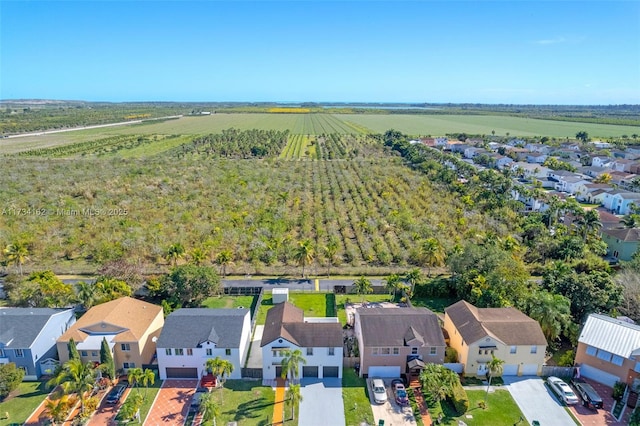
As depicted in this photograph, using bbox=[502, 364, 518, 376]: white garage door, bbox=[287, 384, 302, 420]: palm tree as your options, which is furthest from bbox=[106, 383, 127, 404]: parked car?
bbox=[502, 364, 518, 376]: white garage door

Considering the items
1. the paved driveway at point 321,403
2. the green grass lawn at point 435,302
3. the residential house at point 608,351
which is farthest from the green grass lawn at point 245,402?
the residential house at point 608,351

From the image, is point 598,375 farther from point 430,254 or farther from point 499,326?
point 430,254

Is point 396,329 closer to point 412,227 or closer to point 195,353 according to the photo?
point 195,353

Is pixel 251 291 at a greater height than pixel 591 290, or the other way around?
pixel 591 290

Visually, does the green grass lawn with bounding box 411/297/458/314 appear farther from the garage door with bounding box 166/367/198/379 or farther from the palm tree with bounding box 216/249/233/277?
the garage door with bounding box 166/367/198/379

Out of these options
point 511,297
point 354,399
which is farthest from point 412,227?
point 354,399

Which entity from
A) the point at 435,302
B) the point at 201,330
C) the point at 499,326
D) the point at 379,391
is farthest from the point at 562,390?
the point at 201,330
